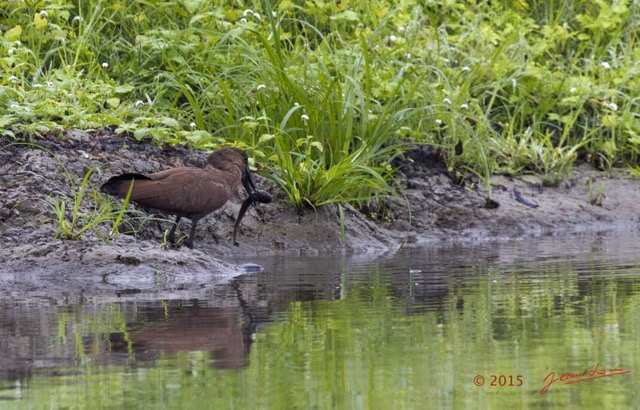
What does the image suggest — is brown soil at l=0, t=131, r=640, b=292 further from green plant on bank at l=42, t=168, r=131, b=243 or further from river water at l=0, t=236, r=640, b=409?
river water at l=0, t=236, r=640, b=409

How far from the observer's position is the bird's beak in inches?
327

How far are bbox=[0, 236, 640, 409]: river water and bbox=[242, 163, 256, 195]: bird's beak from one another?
1543mm

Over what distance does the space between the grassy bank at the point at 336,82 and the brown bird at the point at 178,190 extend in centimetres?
99

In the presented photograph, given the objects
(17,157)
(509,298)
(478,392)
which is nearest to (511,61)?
(17,157)

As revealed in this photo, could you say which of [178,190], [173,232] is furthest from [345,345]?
[173,232]

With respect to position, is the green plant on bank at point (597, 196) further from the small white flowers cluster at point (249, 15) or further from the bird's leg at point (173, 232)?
the bird's leg at point (173, 232)

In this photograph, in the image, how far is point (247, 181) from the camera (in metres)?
8.41

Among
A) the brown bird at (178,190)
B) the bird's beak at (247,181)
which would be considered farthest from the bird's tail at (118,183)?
the bird's beak at (247,181)

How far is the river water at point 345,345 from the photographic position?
3521mm

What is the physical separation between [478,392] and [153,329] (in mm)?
1719

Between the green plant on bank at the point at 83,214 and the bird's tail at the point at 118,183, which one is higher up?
the bird's tail at the point at 118,183

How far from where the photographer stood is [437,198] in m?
9.91

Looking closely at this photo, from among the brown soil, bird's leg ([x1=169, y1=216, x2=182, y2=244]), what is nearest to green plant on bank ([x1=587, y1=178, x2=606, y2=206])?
the brown soil

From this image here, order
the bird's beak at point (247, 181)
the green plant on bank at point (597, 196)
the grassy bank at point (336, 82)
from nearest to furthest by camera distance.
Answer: the bird's beak at point (247, 181)
the grassy bank at point (336, 82)
the green plant on bank at point (597, 196)
